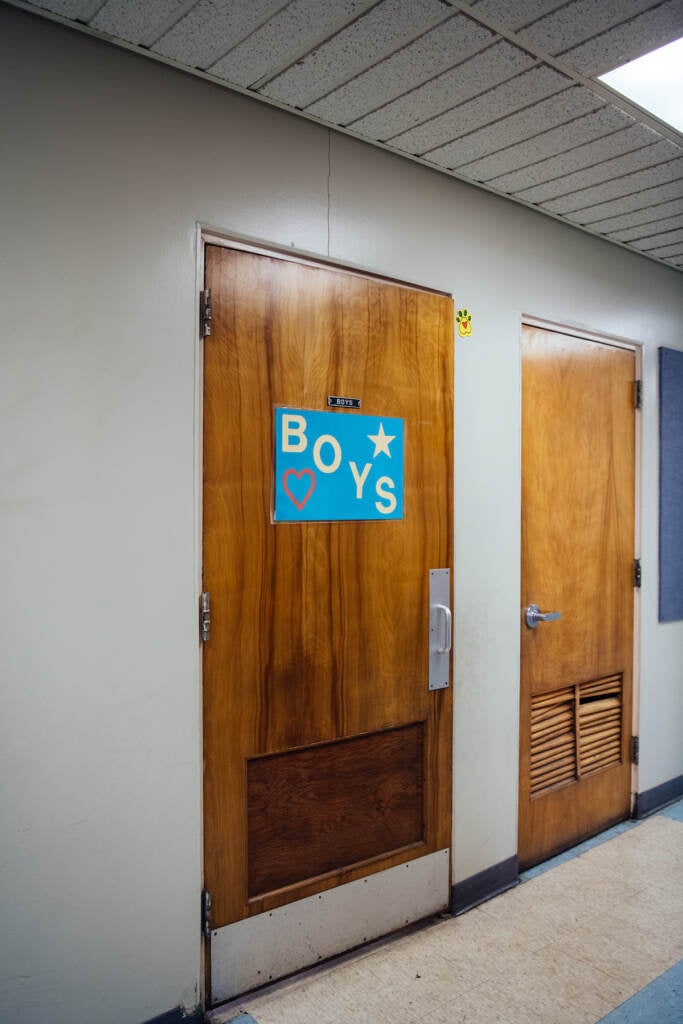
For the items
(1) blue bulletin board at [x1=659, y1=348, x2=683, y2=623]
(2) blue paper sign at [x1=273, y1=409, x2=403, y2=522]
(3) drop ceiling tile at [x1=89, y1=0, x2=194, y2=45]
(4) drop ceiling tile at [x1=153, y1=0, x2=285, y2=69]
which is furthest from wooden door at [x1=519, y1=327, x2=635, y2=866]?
(3) drop ceiling tile at [x1=89, y1=0, x2=194, y2=45]

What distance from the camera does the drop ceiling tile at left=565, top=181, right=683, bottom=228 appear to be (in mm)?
2723

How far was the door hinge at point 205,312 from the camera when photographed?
2043 mm

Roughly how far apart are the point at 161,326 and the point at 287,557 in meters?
0.77

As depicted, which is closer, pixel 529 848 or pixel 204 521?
pixel 204 521

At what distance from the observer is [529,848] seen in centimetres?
299

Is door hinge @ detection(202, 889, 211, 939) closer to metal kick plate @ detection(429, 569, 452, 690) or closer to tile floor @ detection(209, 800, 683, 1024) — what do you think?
tile floor @ detection(209, 800, 683, 1024)

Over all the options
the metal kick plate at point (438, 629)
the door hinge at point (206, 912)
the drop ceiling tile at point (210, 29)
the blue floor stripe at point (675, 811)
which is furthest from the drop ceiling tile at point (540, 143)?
the blue floor stripe at point (675, 811)

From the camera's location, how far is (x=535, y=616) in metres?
2.96

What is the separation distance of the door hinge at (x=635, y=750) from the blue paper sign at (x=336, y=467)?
1901 mm

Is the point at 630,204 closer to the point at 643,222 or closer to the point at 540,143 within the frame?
the point at 643,222

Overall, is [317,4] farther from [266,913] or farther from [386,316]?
[266,913]

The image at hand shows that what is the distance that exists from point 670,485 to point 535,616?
1235 mm

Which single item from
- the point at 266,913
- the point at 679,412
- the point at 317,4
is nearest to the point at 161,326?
the point at 317,4

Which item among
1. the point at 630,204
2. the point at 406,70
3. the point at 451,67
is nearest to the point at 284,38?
A: the point at 406,70
